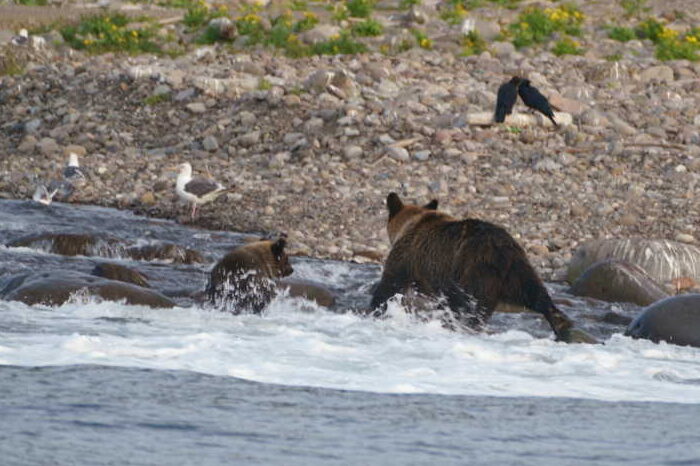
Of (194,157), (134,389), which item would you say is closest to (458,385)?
(134,389)

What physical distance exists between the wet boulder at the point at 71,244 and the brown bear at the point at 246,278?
2564 millimetres

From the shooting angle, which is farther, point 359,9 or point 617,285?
point 359,9

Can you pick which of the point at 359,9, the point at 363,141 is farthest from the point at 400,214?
the point at 359,9

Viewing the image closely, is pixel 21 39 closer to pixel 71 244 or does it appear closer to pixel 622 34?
pixel 622 34

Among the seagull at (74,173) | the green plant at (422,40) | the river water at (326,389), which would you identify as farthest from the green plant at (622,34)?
the river water at (326,389)

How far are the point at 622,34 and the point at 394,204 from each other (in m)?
14.2

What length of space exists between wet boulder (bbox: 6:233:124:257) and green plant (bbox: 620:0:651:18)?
48.9 ft

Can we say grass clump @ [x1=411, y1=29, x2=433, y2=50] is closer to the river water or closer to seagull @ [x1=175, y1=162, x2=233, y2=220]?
seagull @ [x1=175, y1=162, x2=233, y2=220]

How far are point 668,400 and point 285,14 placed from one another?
1766 cm

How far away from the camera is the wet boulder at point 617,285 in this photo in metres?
12.5

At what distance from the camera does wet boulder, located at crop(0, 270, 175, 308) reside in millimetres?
10805

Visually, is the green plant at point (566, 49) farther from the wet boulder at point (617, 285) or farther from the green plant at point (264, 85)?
the wet boulder at point (617, 285)

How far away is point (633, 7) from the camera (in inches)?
1067

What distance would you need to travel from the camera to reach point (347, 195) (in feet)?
52.4
